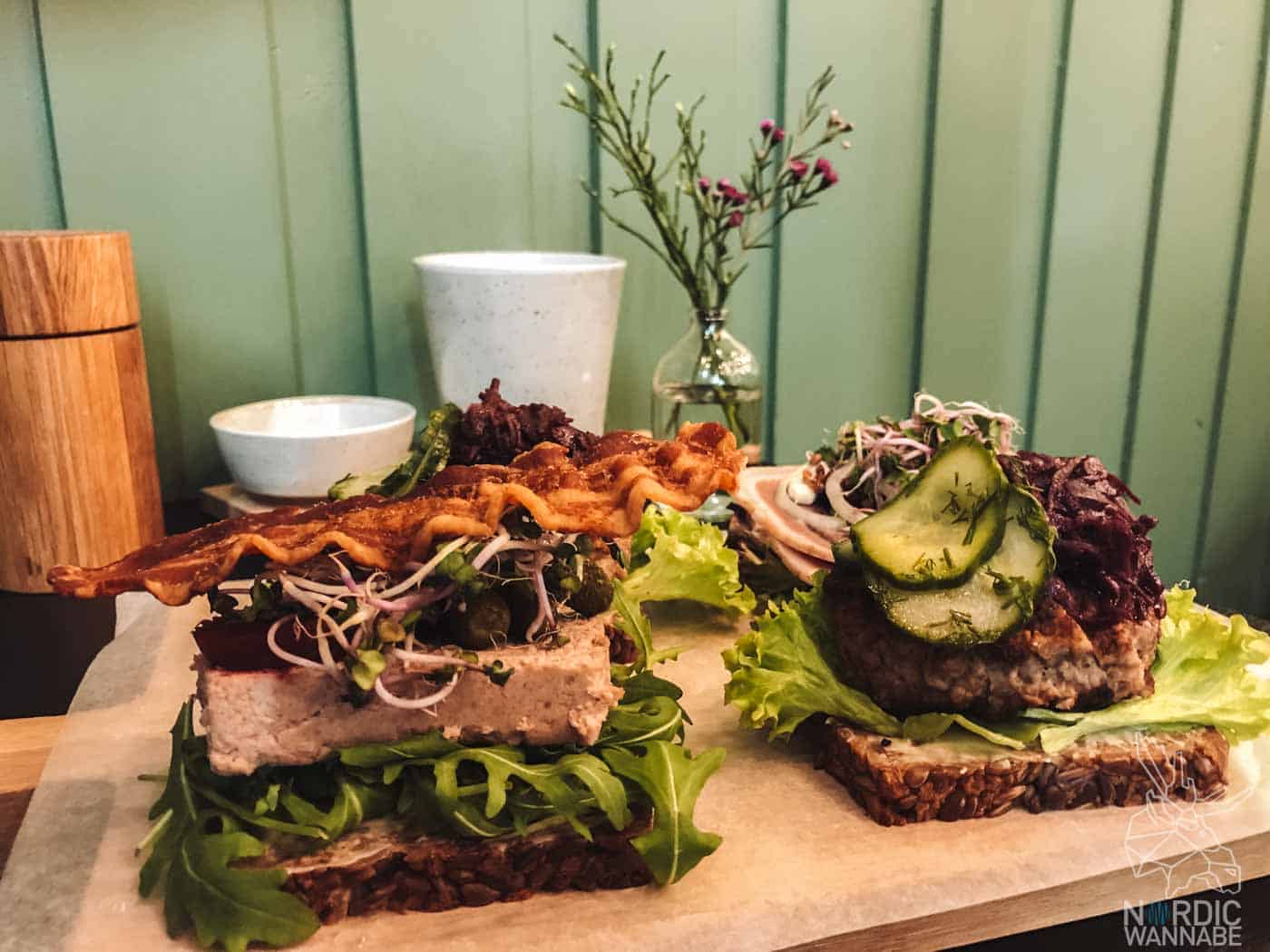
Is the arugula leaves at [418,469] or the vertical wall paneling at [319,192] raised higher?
the vertical wall paneling at [319,192]

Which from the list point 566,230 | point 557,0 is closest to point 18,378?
point 566,230

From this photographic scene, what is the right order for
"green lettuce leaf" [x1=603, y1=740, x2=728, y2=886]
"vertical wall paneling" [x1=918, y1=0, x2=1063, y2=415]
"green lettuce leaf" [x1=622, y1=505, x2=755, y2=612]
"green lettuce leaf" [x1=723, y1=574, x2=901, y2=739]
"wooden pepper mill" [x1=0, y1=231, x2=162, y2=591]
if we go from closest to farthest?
"green lettuce leaf" [x1=603, y1=740, x2=728, y2=886], "green lettuce leaf" [x1=723, y1=574, x2=901, y2=739], "wooden pepper mill" [x1=0, y1=231, x2=162, y2=591], "green lettuce leaf" [x1=622, y1=505, x2=755, y2=612], "vertical wall paneling" [x1=918, y1=0, x2=1063, y2=415]

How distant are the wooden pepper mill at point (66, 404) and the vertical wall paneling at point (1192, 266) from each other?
3.61 metres

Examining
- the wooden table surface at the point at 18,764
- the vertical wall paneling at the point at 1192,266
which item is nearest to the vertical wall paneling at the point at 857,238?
the vertical wall paneling at the point at 1192,266

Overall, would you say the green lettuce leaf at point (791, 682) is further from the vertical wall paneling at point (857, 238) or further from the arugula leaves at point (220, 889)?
the vertical wall paneling at point (857, 238)

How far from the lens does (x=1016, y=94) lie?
3.56 meters

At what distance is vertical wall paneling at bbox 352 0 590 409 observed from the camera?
2.95 metres

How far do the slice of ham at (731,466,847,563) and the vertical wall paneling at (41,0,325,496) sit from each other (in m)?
1.42

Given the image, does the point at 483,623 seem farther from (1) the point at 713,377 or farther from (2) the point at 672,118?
(2) the point at 672,118

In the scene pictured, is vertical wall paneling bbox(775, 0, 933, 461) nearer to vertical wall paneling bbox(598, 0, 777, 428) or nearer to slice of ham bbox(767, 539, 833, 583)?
vertical wall paneling bbox(598, 0, 777, 428)

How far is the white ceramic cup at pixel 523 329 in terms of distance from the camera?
2643 millimetres

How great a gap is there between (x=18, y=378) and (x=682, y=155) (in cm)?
200

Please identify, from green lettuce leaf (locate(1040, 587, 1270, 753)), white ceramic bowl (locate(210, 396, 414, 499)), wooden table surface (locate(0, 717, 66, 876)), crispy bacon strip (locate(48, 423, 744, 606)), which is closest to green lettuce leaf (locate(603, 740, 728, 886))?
crispy bacon strip (locate(48, 423, 744, 606))

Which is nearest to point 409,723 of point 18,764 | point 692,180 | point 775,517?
point 18,764
